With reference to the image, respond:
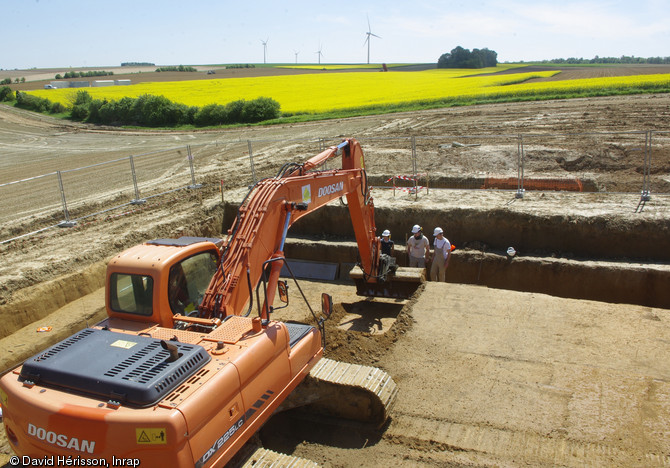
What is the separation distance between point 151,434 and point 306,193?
14.6 ft

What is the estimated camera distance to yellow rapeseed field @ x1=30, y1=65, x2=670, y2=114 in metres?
37.6

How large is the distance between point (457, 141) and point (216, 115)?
1977 cm

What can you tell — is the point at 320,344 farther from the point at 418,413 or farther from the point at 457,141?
the point at 457,141

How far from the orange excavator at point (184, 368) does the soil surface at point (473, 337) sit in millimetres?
826

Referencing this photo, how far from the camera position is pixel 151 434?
4.16 m

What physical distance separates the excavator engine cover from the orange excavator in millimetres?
11

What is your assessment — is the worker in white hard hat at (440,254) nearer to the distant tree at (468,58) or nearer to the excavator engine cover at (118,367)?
the excavator engine cover at (118,367)

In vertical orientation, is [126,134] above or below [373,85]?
below

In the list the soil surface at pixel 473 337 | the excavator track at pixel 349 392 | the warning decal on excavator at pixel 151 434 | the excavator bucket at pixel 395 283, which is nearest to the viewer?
the warning decal on excavator at pixel 151 434

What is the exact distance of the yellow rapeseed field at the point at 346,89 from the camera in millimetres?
37625

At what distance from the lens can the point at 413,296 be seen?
1072 centimetres

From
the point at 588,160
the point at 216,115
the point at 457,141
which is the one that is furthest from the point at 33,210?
the point at 216,115

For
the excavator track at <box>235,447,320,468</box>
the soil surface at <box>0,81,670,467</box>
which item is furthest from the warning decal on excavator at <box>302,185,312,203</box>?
the excavator track at <box>235,447,320,468</box>

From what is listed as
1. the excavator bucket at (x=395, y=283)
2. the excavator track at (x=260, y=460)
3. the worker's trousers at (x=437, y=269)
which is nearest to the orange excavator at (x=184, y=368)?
the excavator track at (x=260, y=460)
